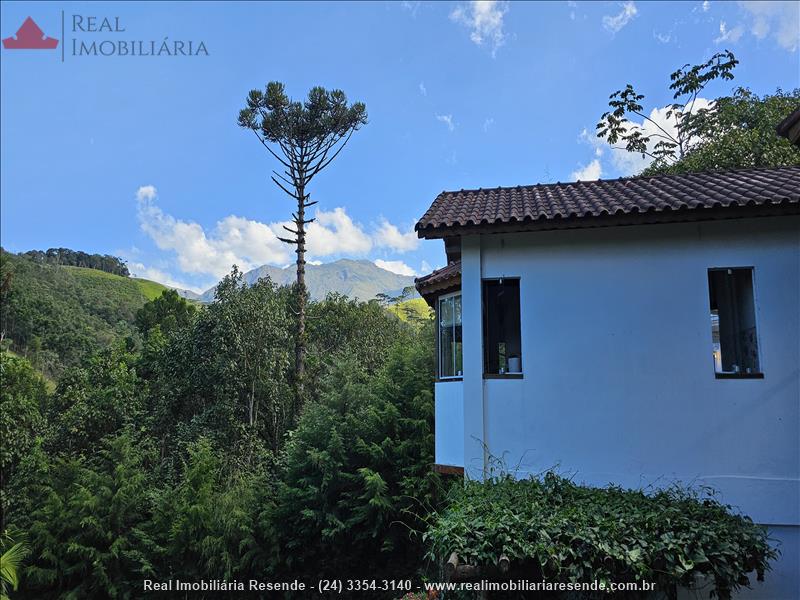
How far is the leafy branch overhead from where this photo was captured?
56.1 feet

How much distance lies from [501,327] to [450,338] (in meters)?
0.90

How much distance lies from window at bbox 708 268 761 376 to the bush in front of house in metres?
1.86

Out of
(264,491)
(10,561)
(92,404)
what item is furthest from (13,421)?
(264,491)

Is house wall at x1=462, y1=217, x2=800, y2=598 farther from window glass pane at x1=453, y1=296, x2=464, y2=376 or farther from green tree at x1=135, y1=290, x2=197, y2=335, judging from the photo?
green tree at x1=135, y1=290, x2=197, y2=335

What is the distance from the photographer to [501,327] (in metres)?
7.10

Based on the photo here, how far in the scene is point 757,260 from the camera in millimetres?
6297

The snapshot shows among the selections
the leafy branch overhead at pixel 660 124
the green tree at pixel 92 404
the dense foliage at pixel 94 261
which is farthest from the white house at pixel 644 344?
the dense foliage at pixel 94 261

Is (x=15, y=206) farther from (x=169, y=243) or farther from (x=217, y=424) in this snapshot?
(x=169, y=243)

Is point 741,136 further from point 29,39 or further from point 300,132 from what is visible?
point 29,39

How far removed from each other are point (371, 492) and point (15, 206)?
443 inches

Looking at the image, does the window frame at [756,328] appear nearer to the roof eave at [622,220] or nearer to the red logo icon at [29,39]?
the roof eave at [622,220]

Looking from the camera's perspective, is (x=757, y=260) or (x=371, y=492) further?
(x=371, y=492)

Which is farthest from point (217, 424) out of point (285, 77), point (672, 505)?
point (672, 505)

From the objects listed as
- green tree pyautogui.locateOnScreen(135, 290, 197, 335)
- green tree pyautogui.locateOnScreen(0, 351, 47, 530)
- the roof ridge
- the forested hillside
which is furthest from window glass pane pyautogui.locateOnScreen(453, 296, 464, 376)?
green tree pyautogui.locateOnScreen(135, 290, 197, 335)
